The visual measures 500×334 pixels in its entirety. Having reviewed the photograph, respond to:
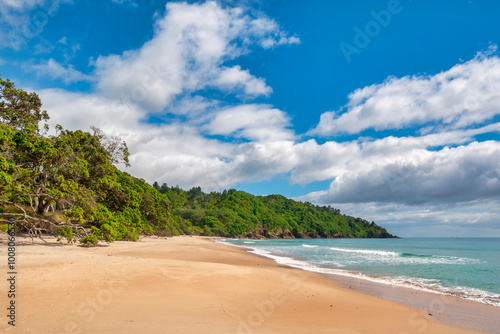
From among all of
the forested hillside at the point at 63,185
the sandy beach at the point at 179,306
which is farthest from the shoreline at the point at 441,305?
the forested hillside at the point at 63,185

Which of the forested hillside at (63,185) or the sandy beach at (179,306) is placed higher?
the forested hillside at (63,185)

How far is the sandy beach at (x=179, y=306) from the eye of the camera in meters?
5.20

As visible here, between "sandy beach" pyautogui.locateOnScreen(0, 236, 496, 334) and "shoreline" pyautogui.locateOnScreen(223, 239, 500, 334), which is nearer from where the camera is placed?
"sandy beach" pyautogui.locateOnScreen(0, 236, 496, 334)

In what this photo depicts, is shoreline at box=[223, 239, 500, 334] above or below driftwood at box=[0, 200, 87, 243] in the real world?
below

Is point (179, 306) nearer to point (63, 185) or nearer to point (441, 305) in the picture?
point (441, 305)

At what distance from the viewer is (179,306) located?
21.6ft

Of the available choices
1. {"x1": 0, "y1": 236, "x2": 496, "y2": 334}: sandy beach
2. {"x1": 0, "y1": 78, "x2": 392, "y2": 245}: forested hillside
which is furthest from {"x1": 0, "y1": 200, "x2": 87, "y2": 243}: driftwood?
{"x1": 0, "y1": 236, "x2": 496, "y2": 334}: sandy beach

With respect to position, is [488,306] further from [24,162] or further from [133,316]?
[24,162]

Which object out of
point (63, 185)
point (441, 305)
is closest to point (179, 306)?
point (441, 305)

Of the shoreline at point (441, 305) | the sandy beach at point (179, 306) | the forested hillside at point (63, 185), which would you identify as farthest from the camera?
the forested hillside at point (63, 185)

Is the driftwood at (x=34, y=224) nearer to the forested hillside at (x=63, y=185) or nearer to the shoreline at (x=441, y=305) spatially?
the forested hillside at (x=63, y=185)

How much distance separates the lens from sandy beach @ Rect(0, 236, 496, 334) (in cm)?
520

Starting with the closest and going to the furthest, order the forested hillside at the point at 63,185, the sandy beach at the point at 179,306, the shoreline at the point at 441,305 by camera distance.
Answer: the sandy beach at the point at 179,306 → the shoreline at the point at 441,305 → the forested hillside at the point at 63,185

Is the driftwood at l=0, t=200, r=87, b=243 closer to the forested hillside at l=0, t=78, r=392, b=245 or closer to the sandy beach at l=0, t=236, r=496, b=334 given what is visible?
the forested hillside at l=0, t=78, r=392, b=245
